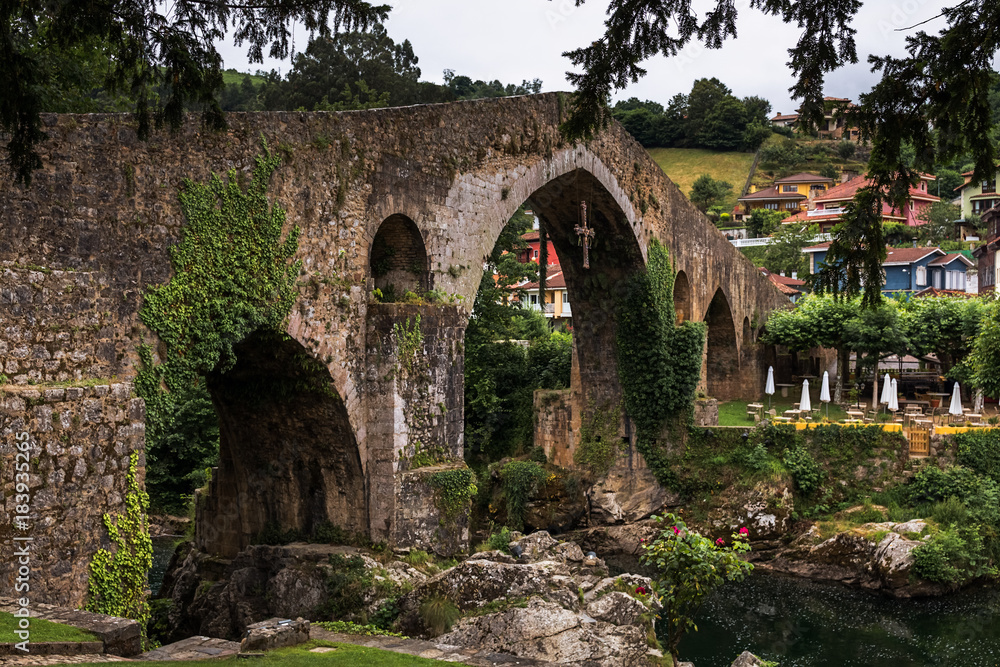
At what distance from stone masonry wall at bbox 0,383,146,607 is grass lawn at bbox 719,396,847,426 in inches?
696

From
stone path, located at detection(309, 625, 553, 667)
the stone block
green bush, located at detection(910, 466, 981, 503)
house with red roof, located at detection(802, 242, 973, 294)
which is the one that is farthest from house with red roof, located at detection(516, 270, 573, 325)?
the stone block

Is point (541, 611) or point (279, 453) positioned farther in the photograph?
point (279, 453)

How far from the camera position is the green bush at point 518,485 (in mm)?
21141

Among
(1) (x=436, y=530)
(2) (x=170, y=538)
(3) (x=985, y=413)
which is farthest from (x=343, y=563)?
(3) (x=985, y=413)

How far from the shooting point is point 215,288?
10156 mm

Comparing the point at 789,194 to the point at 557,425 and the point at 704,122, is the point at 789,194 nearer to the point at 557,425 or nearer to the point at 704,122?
the point at 704,122

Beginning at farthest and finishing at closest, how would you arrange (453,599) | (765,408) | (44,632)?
(765,408) < (453,599) < (44,632)

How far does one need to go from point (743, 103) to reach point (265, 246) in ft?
229

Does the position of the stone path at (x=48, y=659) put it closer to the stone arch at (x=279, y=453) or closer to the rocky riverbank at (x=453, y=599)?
the rocky riverbank at (x=453, y=599)

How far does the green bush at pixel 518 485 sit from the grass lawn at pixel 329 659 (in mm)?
12205

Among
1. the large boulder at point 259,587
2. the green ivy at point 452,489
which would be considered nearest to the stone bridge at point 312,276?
the green ivy at point 452,489

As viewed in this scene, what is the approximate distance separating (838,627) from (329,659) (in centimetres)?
1065

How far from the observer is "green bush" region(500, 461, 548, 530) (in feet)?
69.4

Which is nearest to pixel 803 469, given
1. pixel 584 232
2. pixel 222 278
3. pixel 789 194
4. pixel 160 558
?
pixel 584 232
